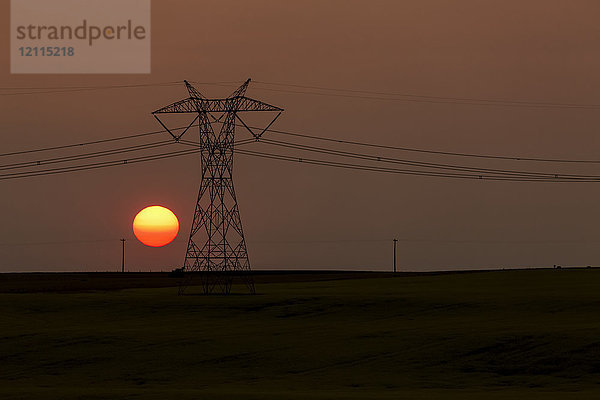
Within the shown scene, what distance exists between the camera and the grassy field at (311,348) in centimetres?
4791

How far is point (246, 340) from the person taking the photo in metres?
64.3

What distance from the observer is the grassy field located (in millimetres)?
47906

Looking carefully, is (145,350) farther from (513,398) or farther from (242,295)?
(242,295)

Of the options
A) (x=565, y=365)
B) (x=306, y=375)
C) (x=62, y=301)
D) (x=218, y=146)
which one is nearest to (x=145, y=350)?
(x=306, y=375)

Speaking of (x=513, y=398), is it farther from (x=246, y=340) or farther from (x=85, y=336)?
(x=85, y=336)

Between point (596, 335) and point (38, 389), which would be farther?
point (596, 335)

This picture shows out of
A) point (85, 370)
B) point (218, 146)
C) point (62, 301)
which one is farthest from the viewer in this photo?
point (62, 301)

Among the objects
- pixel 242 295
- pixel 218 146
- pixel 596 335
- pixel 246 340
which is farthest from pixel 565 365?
pixel 242 295

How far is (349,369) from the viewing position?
2127 inches

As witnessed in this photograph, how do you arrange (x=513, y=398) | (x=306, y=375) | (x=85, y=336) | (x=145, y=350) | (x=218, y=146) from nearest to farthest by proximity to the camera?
(x=513, y=398) < (x=306, y=375) < (x=145, y=350) < (x=85, y=336) < (x=218, y=146)

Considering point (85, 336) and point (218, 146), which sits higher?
point (218, 146)

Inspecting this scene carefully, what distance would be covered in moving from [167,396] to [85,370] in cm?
1500

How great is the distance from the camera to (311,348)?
59.9 meters

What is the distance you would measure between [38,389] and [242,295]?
5561cm
